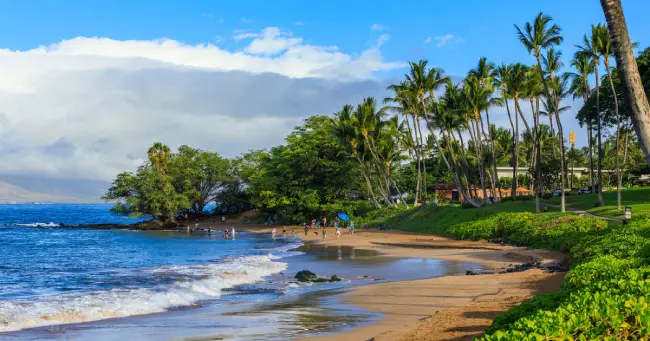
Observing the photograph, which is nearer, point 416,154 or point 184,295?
point 184,295

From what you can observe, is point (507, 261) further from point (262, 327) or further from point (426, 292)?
point (262, 327)

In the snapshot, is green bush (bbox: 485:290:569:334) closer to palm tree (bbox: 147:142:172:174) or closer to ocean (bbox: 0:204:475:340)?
ocean (bbox: 0:204:475:340)

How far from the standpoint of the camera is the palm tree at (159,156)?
75.1 meters

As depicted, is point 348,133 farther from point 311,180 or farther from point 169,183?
point 169,183

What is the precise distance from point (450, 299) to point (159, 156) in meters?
67.1

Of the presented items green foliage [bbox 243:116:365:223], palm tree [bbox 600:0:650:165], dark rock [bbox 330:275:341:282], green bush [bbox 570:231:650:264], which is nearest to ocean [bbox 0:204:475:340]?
dark rock [bbox 330:275:341:282]

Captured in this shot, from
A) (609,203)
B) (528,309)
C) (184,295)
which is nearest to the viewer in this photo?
(528,309)

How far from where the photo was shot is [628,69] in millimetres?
7836

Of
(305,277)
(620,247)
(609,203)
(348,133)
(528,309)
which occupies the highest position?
(348,133)

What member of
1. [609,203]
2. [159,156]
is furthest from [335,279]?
[159,156]

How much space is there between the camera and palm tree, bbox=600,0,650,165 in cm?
782

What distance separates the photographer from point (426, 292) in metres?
15.7

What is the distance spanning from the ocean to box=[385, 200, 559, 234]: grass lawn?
37.7ft

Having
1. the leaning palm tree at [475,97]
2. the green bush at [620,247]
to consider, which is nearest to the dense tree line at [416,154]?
the leaning palm tree at [475,97]
